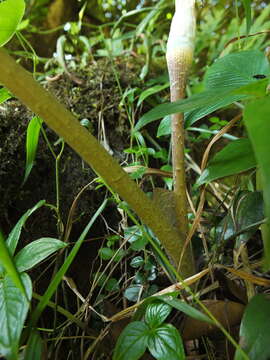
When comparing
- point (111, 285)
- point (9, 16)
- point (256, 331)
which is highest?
point (9, 16)

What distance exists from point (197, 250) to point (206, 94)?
1.16 feet

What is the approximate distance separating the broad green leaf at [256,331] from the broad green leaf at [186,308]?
0.06 metres

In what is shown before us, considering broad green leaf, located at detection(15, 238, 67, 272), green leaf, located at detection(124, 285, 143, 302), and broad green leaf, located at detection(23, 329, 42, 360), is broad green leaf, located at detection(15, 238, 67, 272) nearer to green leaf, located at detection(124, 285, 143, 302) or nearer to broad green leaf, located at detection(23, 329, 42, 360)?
broad green leaf, located at detection(23, 329, 42, 360)

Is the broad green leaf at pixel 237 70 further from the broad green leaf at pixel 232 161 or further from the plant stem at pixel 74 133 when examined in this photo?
the plant stem at pixel 74 133

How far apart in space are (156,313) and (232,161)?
24 centimetres

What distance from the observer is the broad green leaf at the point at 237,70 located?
49cm

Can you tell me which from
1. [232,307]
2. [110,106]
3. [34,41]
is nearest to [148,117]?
[232,307]

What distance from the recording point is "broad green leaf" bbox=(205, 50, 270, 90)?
491mm

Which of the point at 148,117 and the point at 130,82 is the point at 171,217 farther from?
the point at 130,82

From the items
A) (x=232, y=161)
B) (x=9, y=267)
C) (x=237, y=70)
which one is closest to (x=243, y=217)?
(x=232, y=161)

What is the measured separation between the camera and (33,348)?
446 millimetres

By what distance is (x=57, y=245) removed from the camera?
0.45m

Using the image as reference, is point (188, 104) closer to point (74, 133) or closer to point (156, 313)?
point (74, 133)

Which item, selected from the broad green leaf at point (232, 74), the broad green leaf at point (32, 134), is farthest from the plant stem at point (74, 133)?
the broad green leaf at point (32, 134)
